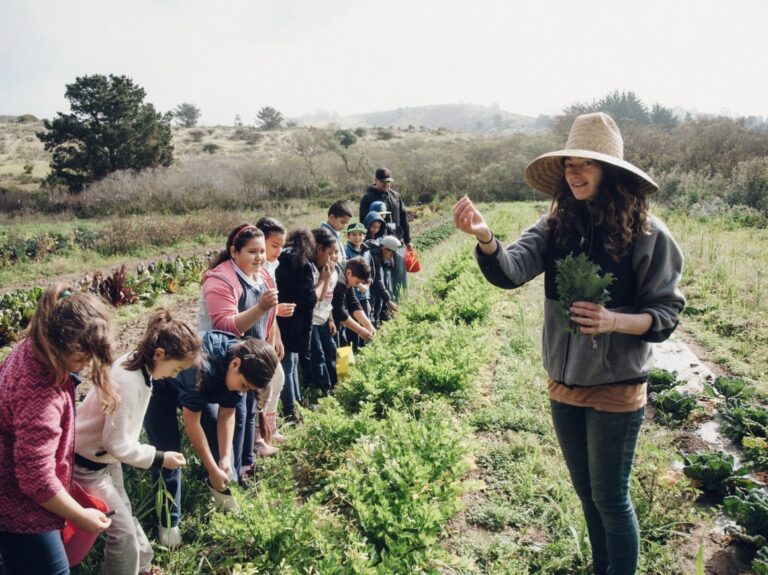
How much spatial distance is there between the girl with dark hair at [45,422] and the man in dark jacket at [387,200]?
5500 mm

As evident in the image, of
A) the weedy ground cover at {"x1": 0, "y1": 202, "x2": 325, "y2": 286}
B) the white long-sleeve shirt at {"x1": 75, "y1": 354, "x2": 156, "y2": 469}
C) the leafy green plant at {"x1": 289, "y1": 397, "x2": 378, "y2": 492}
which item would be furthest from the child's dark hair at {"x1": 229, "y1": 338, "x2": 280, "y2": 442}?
the weedy ground cover at {"x1": 0, "y1": 202, "x2": 325, "y2": 286}

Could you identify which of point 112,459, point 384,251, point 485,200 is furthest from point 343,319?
point 485,200

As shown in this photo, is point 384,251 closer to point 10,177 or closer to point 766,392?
point 766,392

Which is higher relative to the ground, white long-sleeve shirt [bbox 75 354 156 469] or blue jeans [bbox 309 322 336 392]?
white long-sleeve shirt [bbox 75 354 156 469]

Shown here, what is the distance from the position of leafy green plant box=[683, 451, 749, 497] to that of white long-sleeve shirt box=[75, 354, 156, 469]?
10.7ft

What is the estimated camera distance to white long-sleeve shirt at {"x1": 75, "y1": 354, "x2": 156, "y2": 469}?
2191mm

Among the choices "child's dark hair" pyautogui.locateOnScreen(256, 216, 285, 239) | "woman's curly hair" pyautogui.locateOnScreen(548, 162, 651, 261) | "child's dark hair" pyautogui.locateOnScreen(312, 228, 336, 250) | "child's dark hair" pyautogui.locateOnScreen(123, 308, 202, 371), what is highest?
"woman's curly hair" pyautogui.locateOnScreen(548, 162, 651, 261)

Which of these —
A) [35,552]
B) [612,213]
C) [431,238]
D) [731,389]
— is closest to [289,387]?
[35,552]

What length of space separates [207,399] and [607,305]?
204 cm

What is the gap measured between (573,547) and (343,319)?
290 cm

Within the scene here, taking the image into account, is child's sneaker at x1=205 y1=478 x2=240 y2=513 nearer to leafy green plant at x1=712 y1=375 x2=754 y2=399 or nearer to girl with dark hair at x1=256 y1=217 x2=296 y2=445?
girl with dark hair at x1=256 y1=217 x2=296 y2=445

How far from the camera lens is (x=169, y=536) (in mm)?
2691

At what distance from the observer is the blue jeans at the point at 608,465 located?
2.08 m

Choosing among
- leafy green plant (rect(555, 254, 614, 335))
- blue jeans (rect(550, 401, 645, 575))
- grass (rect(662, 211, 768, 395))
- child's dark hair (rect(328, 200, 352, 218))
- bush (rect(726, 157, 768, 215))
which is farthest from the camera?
bush (rect(726, 157, 768, 215))
